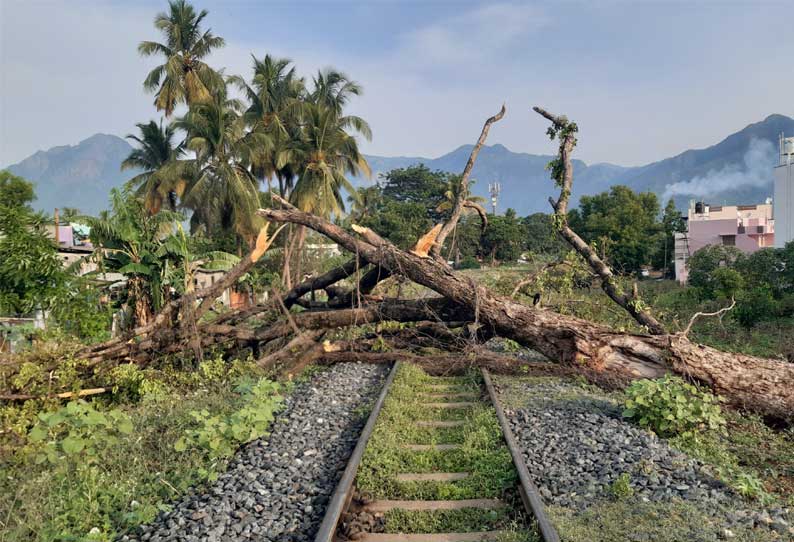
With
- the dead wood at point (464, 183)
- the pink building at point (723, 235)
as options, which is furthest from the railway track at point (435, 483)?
the pink building at point (723, 235)

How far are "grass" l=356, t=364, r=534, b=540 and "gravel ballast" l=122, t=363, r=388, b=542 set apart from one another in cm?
37

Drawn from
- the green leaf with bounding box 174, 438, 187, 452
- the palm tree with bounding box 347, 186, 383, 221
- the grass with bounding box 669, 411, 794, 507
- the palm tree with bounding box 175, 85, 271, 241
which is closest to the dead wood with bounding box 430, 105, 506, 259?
the grass with bounding box 669, 411, 794, 507

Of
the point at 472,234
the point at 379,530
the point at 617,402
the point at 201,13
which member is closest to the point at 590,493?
the point at 379,530

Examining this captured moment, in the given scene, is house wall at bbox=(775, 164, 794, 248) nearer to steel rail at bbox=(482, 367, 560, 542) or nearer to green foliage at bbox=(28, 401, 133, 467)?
steel rail at bbox=(482, 367, 560, 542)

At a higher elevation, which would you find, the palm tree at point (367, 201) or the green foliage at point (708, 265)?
the palm tree at point (367, 201)

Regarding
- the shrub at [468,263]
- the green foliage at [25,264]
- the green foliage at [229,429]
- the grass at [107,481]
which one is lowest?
the shrub at [468,263]

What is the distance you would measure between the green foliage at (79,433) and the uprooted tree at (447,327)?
2766mm

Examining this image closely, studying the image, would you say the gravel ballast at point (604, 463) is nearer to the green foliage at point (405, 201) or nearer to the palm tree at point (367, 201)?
the green foliage at point (405, 201)

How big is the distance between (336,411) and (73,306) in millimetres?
9093

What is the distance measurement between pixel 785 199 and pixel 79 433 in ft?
112

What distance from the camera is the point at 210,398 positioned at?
24.0 feet

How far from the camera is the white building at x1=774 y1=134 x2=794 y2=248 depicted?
94.6 ft

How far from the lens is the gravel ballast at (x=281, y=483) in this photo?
406 centimetres

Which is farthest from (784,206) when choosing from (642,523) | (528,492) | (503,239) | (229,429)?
(229,429)
